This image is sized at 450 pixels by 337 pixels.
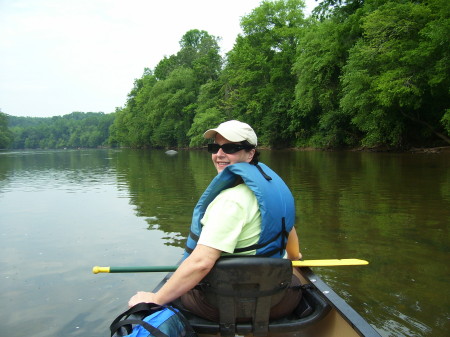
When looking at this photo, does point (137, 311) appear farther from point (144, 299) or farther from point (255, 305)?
point (255, 305)

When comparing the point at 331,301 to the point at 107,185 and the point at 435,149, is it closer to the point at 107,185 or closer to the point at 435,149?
the point at 107,185

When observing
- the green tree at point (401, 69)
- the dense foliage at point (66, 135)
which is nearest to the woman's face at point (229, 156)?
the green tree at point (401, 69)

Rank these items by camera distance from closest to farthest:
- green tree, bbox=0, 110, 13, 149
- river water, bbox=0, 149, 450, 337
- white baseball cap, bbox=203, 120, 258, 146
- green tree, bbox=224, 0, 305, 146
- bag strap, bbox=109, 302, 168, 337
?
bag strap, bbox=109, 302, 168, 337 → white baseball cap, bbox=203, 120, 258, 146 → river water, bbox=0, 149, 450, 337 → green tree, bbox=224, 0, 305, 146 → green tree, bbox=0, 110, 13, 149

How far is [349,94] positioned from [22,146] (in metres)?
147

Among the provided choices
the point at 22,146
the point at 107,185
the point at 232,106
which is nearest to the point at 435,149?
the point at 107,185

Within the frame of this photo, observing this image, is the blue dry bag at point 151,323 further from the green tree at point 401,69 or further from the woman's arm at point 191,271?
the green tree at point 401,69

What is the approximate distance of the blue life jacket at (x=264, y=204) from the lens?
211 centimetres

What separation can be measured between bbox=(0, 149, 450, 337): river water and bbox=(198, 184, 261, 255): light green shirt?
77.2 inches

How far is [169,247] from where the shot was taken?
19.4ft

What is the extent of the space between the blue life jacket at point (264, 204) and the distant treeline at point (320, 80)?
59.0ft

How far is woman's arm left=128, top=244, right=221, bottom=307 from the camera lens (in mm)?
2035

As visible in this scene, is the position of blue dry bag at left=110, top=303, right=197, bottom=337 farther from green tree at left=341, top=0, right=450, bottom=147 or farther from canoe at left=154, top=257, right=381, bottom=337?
green tree at left=341, top=0, right=450, bottom=147

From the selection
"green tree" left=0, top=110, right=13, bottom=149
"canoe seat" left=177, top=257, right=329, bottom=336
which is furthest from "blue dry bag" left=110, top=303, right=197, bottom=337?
"green tree" left=0, top=110, right=13, bottom=149

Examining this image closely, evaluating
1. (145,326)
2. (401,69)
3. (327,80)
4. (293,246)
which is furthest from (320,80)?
(145,326)
